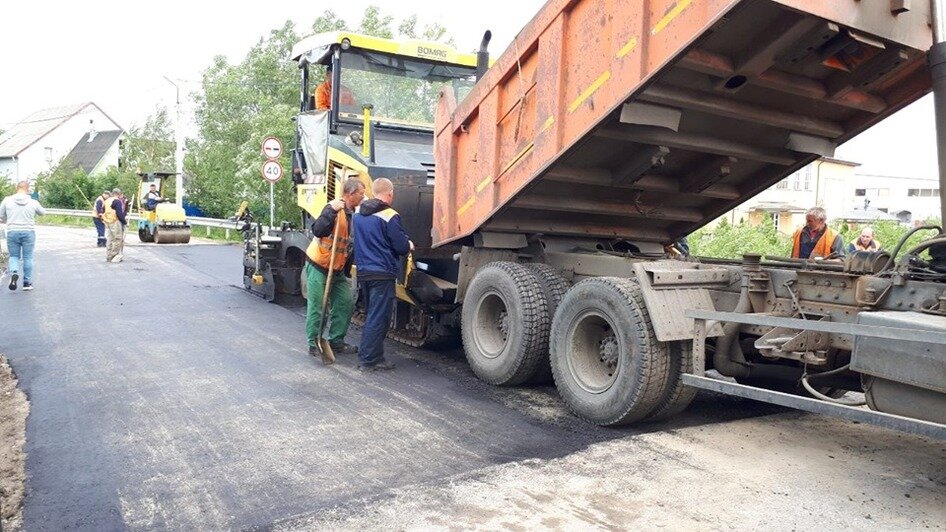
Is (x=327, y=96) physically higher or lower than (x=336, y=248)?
higher

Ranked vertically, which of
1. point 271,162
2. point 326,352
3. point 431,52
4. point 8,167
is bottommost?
point 326,352

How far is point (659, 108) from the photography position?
14.4 feet

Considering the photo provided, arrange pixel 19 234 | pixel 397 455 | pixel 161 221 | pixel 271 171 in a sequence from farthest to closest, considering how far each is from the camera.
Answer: pixel 161 221 < pixel 271 171 < pixel 19 234 < pixel 397 455

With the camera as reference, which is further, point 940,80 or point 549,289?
point 549,289

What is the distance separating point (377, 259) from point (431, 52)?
2904 millimetres

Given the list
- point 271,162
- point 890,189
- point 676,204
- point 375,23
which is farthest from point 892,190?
point 676,204

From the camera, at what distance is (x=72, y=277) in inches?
463

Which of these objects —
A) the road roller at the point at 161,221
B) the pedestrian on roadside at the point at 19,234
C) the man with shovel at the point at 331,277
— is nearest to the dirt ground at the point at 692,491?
the man with shovel at the point at 331,277

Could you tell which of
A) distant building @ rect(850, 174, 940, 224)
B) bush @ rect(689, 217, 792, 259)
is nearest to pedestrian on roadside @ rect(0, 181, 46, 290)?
bush @ rect(689, 217, 792, 259)

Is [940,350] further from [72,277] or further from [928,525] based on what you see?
[72,277]

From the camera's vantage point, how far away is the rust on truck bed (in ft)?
12.7

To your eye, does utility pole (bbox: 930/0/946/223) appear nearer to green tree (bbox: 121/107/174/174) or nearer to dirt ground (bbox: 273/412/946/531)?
dirt ground (bbox: 273/412/946/531)

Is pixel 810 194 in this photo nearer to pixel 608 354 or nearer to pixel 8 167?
pixel 608 354

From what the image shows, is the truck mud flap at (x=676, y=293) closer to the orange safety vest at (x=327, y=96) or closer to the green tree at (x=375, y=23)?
the orange safety vest at (x=327, y=96)
